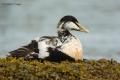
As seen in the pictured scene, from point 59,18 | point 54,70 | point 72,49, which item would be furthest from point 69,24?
point 59,18

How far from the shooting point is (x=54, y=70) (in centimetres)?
1297

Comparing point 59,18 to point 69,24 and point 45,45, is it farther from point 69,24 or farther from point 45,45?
point 45,45

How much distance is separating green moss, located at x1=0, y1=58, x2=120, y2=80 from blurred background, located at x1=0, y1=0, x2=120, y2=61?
3.88 metres

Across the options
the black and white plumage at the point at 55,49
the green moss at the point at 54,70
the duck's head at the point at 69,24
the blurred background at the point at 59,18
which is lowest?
the green moss at the point at 54,70

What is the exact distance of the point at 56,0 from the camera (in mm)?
36688

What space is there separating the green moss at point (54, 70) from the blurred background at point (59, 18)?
388 centimetres

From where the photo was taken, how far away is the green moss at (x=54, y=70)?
12641 millimetres

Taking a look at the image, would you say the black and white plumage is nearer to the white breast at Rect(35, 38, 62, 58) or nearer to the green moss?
the white breast at Rect(35, 38, 62, 58)

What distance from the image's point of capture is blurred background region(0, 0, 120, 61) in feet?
68.4

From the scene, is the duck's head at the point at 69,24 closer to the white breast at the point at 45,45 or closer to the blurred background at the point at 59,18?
the white breast at the point at 45,45

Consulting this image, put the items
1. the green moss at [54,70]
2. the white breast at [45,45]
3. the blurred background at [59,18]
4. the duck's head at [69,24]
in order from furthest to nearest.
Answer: the blurred background at [59,18], the duck's head at [69,24], the white breast at [45,45], the green moss at [54,70]

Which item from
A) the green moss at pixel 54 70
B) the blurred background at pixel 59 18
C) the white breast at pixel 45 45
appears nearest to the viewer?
the green moss at pixel 54 70

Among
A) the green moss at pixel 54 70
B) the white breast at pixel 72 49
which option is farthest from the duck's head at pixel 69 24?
the green moss at pixel 54 70

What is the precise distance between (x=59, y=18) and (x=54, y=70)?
15584 millimetres
